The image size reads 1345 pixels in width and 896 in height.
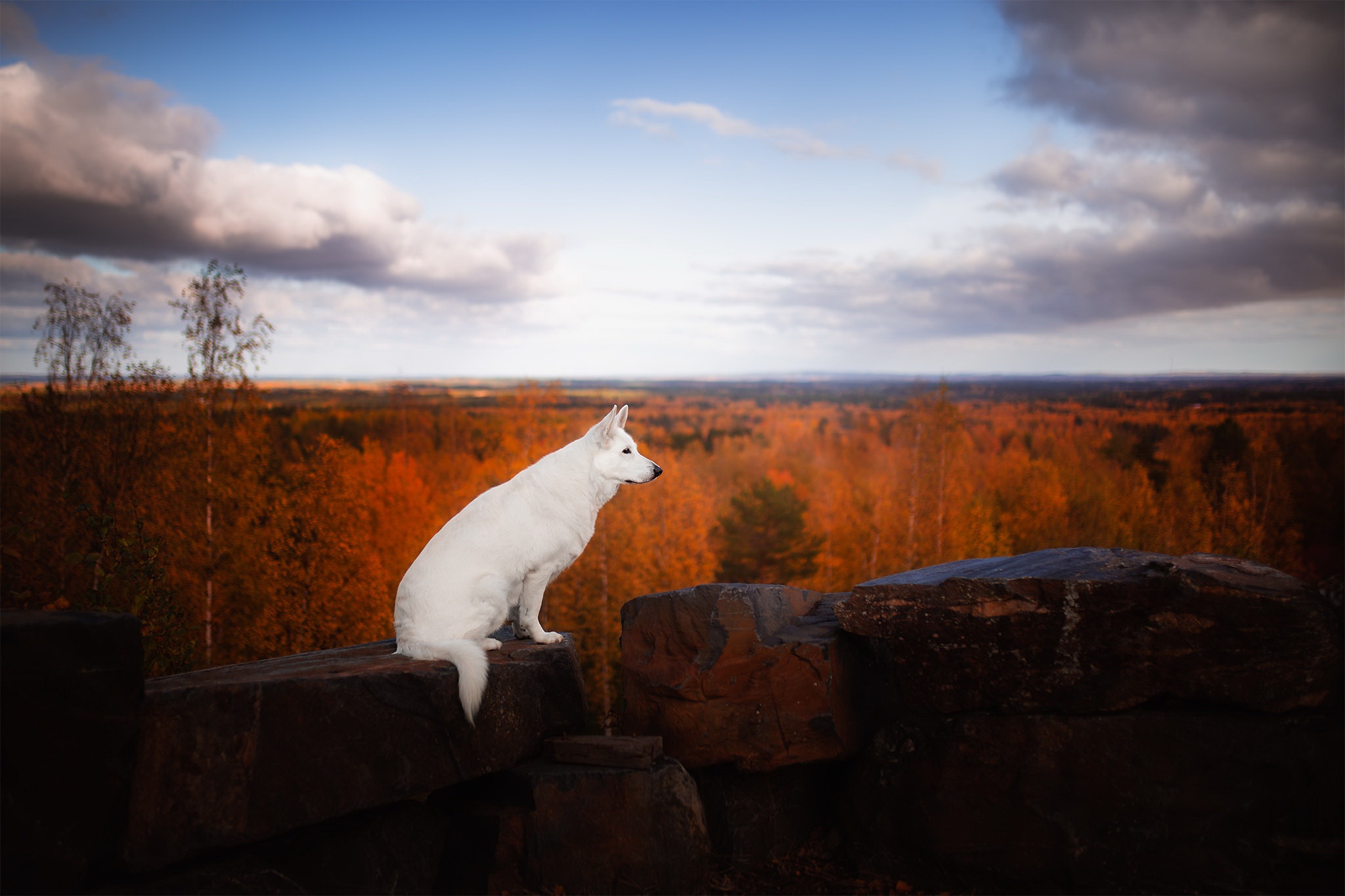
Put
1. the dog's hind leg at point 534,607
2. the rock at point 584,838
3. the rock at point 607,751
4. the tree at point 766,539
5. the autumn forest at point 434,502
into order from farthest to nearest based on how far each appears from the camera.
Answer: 1. the tree at point 766,539
2. the autumn forest at point 434,502
3. the dog's hind leg at point 534,607
4. the rock at point 607,751
5. the rock at point 584,838

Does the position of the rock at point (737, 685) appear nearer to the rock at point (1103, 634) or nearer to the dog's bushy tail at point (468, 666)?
the rock at point (1103, 634)

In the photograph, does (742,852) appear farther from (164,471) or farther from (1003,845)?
(164,471)

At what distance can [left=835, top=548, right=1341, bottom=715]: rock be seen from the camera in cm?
543

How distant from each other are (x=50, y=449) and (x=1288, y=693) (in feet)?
Result: 83.5

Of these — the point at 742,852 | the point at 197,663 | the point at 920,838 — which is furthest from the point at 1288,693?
the point at 197,663

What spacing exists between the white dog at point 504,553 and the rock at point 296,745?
291 mm

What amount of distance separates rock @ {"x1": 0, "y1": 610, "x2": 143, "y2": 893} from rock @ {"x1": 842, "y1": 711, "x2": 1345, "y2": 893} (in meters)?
6.07

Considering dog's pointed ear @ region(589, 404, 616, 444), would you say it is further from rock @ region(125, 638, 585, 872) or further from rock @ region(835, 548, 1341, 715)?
rock @ region(835, 548, 1341, 715)

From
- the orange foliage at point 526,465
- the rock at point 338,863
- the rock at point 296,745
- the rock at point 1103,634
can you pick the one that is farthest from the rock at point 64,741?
the rock at point 1103,634

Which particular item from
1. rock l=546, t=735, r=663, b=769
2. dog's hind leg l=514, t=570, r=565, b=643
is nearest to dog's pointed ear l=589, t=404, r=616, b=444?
dog's hind leg l=514, t=570, r=565, b=643

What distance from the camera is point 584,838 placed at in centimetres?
579

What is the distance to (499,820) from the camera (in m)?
5.75

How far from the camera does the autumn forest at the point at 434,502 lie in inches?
704

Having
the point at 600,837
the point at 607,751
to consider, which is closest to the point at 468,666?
the point at 607,751
